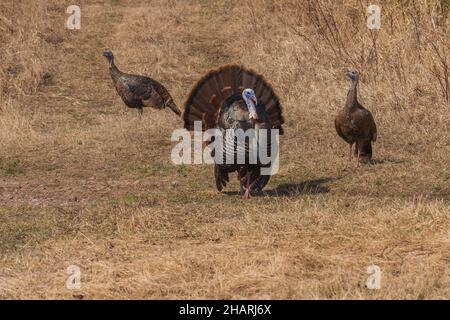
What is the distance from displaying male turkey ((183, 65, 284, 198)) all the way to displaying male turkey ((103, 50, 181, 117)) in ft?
11.2

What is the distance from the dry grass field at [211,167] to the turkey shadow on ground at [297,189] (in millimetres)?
40

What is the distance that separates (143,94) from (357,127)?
3784 mm

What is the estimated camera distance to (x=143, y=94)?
12.9 meters

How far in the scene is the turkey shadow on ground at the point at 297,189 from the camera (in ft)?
30.9

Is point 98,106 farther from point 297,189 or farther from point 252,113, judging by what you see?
point 252,113

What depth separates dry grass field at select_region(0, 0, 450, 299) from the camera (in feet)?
21.7

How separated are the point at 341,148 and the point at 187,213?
326 cm

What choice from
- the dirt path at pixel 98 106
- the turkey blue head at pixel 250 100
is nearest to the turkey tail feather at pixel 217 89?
the turkey blue head at pixel 250 100

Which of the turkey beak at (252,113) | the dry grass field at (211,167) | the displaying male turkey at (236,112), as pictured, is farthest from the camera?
the displaying male turkey at (236,112)

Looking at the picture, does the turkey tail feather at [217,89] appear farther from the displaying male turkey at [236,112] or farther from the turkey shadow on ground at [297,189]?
the turkey shadow on ground at [297,189]

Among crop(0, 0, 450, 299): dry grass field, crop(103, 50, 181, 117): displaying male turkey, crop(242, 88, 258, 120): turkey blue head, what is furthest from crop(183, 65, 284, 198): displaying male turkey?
crop(103, 50, 181, 117): displaying male turkey

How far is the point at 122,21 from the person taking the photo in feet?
57.2
